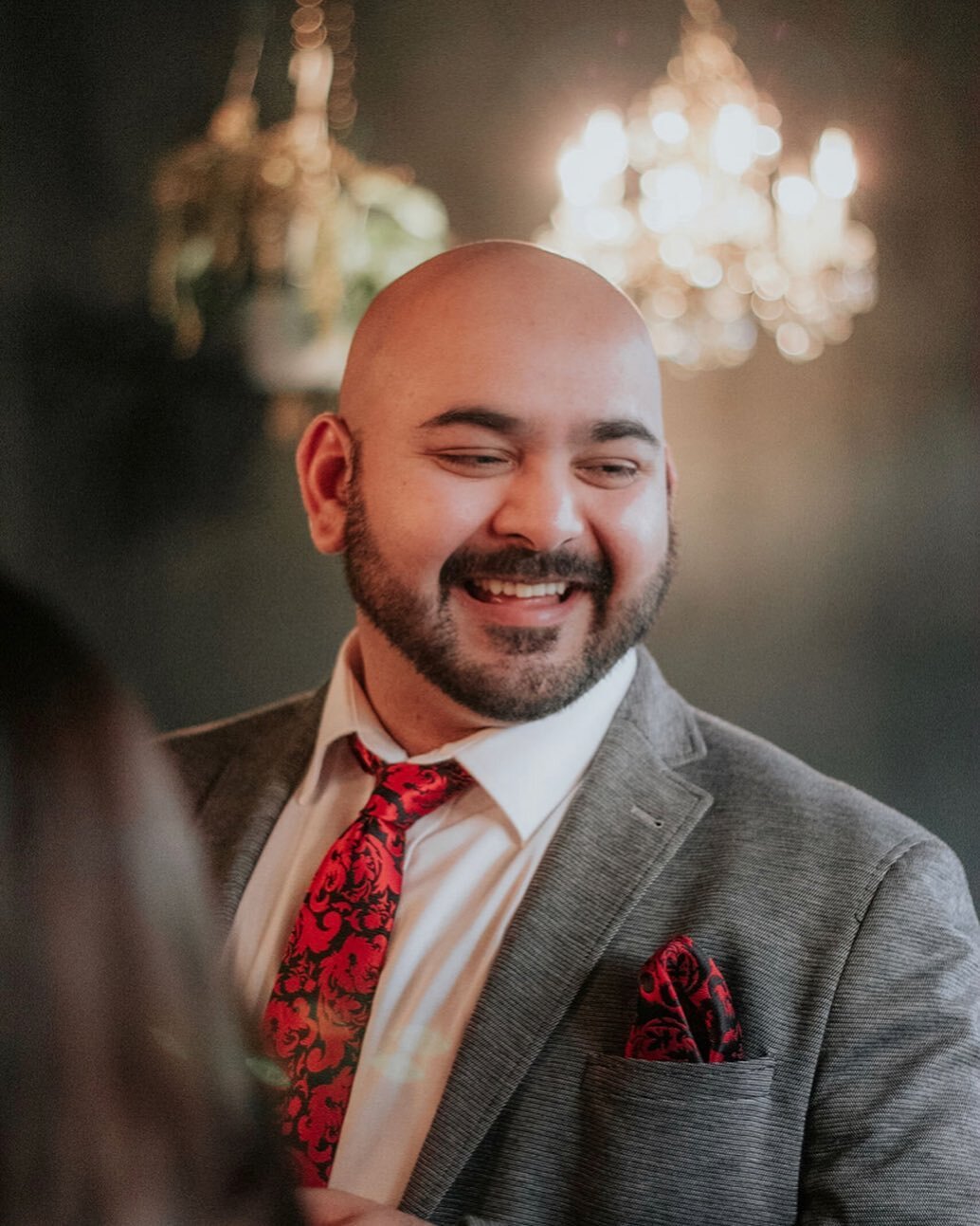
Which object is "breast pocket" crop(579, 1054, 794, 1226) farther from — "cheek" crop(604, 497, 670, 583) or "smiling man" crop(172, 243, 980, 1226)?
"cheek" crop(604, 497, 670, 583)

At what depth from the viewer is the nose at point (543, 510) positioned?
1.57 m

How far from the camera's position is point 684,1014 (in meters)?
1.38

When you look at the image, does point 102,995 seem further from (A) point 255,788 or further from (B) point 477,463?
(A) point 255,788

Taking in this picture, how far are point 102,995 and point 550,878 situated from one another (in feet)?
2.85

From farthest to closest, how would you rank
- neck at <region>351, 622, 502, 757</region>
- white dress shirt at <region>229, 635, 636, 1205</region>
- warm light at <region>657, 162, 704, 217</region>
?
warm light at <region>657, 162, 704, 217</region>
neck at <region>351, 622, 502, 757</region>
white dress shirt at <region>229, 635, 636, 1205</region>

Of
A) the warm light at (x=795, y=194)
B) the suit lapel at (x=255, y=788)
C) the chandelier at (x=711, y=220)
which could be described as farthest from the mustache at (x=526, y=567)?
the warm light at (x=795, y=194)

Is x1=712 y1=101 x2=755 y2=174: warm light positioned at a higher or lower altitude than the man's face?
higher

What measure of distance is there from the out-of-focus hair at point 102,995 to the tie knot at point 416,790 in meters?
0.92

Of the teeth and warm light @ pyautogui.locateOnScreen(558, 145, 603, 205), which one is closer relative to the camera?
the teeth

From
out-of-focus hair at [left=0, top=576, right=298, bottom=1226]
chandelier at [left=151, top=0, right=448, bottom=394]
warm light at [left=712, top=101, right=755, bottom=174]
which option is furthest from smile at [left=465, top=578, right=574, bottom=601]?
warm light at [left=712, top=101, right=755, bottom=174]

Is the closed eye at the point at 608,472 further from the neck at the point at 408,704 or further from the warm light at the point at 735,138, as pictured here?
the warm light at the point at 735,138

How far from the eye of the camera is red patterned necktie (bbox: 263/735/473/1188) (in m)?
1.49

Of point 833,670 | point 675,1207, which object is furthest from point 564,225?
point 675,1207

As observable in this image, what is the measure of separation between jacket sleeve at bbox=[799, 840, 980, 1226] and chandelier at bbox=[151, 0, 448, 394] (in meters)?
2.28
